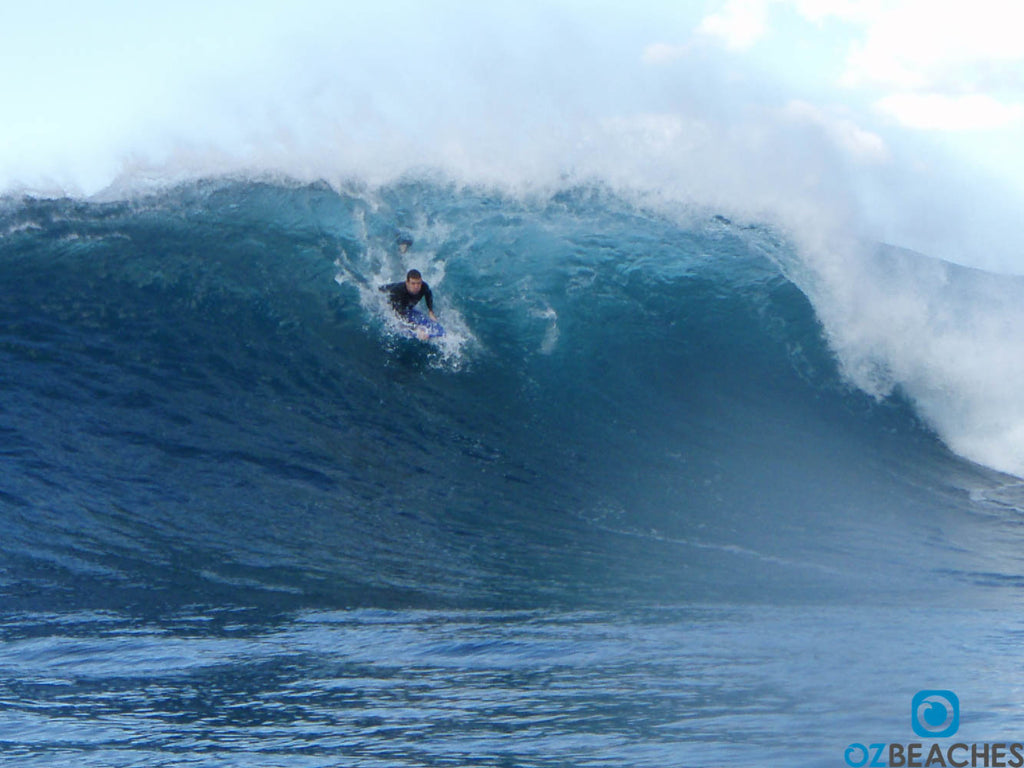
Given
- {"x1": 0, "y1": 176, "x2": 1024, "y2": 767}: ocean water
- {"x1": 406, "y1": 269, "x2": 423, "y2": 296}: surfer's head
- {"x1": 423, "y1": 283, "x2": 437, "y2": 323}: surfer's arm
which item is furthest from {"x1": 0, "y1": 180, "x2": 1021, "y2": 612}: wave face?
{"x1": 406, "y1": 269, "x2": 423, "y2": 296}: surfer's head

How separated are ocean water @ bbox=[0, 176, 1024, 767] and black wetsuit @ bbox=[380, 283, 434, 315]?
28cm

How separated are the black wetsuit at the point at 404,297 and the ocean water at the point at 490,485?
0.91 feet

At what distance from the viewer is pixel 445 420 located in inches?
350

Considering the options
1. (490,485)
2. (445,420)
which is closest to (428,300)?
(445,420)

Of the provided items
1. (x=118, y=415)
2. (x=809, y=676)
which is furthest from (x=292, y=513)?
(x=809, y=676)

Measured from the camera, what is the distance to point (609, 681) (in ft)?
15.0

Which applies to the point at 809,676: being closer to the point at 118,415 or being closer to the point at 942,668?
the point at 942,668

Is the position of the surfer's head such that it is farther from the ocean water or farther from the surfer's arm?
the ocean water

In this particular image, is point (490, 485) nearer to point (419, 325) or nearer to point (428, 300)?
point (419, 325)

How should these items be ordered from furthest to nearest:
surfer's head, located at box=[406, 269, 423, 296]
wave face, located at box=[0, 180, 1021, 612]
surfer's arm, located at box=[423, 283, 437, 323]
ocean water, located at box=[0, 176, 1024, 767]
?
surfer's arm, located at box=[423, 283, 437, 323] → surfer's head, located at box=[406, 269, 423, 296] → wave face, located at box=[0, 180, 1021, 612] → ocean water, located at box=[0, 176, 1024, 767]

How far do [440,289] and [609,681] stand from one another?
6929 millimetres

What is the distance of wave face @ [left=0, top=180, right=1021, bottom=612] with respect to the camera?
655 cm

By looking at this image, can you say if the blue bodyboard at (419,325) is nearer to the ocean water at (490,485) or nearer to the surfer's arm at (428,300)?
the surfer's arm at (428,300)

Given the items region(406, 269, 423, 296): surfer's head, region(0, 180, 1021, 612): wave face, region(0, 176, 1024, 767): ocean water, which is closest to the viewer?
region(0, 176, 1024, 767): ocean water
